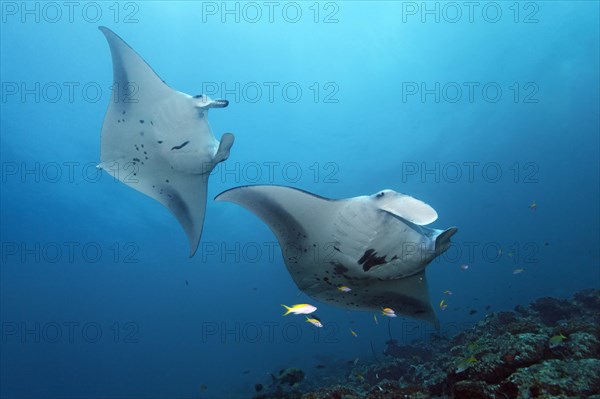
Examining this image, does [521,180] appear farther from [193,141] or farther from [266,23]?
[193,141]

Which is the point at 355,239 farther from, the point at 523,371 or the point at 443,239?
the point at 523,371

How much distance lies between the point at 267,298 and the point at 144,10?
148 ft

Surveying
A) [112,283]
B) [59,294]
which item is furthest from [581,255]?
[59,294]

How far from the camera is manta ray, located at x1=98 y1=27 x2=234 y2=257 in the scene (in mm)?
4574

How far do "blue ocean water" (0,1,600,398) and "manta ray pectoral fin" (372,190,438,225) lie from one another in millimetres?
2287

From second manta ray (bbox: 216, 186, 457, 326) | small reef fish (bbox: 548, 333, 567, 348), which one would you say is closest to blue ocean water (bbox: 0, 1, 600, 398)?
second manta ray (bbox: 216, 186, 457, 326)

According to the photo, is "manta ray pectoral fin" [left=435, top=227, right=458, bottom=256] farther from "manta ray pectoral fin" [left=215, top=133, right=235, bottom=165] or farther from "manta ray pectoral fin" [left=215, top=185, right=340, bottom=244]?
"manta ray pectoral fin" [left=215, top=133, right=235, bottom=165]

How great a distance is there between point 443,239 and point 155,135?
13.0 ft

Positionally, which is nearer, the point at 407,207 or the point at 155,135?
the point at 407,207

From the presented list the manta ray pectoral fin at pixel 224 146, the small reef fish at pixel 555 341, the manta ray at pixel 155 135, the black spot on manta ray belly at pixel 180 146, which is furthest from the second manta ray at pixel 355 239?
the small reef fish at pixel 555 341

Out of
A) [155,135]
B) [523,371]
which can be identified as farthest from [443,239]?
[155,135]

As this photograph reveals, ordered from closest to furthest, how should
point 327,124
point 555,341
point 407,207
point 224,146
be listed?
point 407,207 → point 224,146 → point 555,341 → point 327,124

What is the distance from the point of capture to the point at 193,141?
4.81 metres

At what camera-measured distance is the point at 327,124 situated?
1992 centimetres
